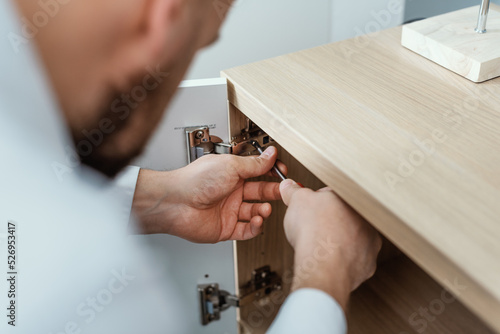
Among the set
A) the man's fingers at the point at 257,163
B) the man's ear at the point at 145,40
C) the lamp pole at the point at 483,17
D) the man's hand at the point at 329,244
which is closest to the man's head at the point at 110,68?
the man's ear at the point at 145,40

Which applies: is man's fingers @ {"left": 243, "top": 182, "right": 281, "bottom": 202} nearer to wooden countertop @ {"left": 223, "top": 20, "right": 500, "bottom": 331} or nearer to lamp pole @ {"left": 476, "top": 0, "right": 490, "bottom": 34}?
wooden countertop @ {"left": 223, "top": 20, "right": 500, "bottom": 331}

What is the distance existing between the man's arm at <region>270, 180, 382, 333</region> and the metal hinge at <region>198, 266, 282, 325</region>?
0.25 m

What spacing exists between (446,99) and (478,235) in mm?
166

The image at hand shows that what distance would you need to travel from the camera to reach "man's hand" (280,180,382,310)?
0.38 m

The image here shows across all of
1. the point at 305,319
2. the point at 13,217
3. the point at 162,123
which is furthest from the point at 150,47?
the point at 305,319

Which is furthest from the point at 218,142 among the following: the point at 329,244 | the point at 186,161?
the point at 329,244

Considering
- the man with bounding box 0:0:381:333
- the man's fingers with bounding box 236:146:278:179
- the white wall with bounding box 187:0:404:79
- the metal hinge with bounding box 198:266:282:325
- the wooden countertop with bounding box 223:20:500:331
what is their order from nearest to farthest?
the wooden countertop with bounding box 223:20:500:331 → the man with bounding box 0:0:381:333 → the man's fingers with bounding box 236:146:278:179 → the metal hinge with bounding box 198:266:282:325 → the white wall with bounding box 187:0:404:79

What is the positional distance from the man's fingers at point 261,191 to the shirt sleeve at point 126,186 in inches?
5.2

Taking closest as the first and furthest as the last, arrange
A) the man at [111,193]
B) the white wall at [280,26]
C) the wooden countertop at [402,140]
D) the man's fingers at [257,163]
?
the wooden countertop at [402,140] < the man at [111,193] < the man's fingers at [257,163] < the white wall at [280,26]

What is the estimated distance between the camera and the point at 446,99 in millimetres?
416

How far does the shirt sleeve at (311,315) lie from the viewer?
1.17 feet

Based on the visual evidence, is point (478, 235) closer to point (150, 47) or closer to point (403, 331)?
point (403, 331)

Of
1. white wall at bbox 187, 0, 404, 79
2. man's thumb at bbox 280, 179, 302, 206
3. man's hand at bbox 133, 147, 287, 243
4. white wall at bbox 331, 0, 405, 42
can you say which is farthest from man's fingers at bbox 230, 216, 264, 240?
white wall at bbox 331, 0, 405, 42

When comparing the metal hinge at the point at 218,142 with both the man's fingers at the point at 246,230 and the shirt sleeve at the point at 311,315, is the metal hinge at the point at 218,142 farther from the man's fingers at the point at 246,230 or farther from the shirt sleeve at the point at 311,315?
the shirt sleeve at the point at 311,315
